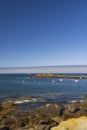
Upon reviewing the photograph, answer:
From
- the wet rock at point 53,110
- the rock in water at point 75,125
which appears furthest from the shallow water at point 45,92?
the rock in water at point 75,125

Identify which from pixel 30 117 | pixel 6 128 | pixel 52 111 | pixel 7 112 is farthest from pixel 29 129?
pixel 7 112

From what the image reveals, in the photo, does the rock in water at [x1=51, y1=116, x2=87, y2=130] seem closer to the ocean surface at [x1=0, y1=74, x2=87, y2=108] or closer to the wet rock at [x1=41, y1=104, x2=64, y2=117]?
the wet rock at [x1=41, y1=104, x2=64, y2=117]

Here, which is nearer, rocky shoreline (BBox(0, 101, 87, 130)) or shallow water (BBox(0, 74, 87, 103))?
rocky shoreline (BBox(0, 101, 87, 130))

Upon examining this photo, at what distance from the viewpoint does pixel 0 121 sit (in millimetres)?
36656

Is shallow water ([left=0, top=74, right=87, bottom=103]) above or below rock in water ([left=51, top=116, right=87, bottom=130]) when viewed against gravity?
below

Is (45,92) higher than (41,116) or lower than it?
higher

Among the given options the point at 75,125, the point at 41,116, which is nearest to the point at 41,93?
the point at 41,116

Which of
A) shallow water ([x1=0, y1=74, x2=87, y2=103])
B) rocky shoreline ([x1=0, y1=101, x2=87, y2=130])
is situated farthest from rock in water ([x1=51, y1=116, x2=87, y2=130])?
shallow water ([x1=0, y1=74, x2=87, y2=103])

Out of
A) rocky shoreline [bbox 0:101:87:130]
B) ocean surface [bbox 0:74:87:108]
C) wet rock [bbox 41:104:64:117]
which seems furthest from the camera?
ocean surface [bbox 0:74:87:108]

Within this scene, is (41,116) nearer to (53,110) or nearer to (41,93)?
(53,110)

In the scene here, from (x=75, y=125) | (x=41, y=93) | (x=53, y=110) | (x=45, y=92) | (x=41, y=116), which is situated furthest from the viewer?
(x=45, y=92)

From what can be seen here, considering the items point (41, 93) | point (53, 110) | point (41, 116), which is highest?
point (53, 110)

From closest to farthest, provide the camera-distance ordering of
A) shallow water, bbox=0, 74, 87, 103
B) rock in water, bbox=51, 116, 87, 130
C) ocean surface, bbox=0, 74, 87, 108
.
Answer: rock in water, bbox=51, 116, 87, 130, ocean surface, bbox=0, 74, 87, 108, shallow water, bbox=0, 74, 87, 103

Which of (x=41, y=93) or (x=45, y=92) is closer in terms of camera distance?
(x=41, y=93)
